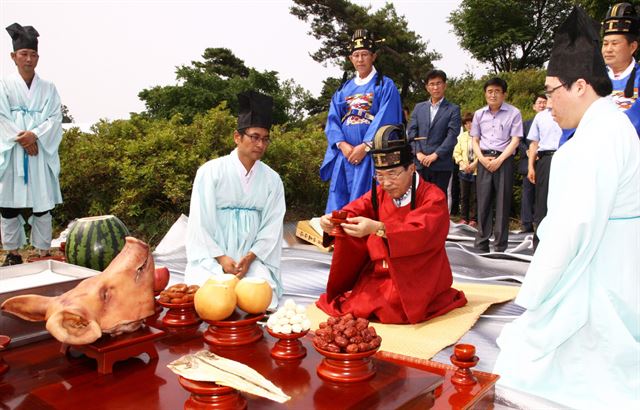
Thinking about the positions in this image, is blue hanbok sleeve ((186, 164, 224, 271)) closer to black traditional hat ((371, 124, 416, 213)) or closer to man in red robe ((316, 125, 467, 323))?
man in red robe ((316, 125, 467, 323))

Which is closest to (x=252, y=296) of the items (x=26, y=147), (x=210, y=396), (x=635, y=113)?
(x=210, y=396)

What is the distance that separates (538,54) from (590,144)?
2974cm

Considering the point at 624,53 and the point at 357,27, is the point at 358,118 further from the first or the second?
the point at 357,27

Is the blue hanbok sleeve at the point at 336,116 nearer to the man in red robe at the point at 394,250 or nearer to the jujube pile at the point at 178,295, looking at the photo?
the man in red robe at the point at 394,250

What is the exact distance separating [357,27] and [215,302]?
20.2 meters

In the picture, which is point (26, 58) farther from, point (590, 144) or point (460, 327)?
point (590, 144)

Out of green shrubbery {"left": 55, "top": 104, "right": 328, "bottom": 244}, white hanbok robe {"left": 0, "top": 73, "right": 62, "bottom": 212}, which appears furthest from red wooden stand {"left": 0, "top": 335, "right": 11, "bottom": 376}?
green shrubbery {"left": 55, "top": 104, "right": 328, "bottom": 244}

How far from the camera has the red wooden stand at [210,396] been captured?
43.6 inches

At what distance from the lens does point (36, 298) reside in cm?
149

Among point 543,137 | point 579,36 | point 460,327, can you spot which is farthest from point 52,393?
point 543,137

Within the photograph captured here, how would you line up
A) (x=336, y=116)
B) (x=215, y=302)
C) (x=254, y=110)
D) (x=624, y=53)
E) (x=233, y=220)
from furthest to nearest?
(x=336, y=116), (x=624, y=53), (x=233, y=220), (x=254, y=110), (x=215, y=302)

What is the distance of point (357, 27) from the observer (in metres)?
20.3

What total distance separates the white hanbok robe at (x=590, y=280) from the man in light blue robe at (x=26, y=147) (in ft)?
17.3

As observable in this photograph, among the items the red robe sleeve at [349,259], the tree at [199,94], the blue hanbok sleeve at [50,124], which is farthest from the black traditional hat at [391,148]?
the tree at [199,94]
